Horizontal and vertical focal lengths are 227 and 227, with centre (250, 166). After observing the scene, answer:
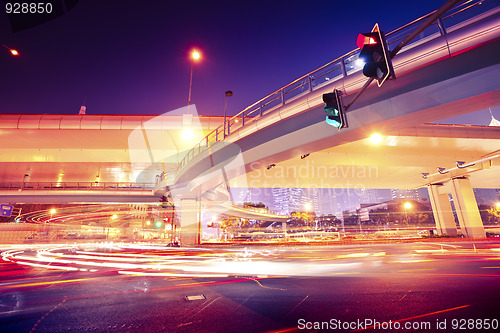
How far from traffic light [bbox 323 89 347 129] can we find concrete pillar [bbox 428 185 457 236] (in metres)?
34.1

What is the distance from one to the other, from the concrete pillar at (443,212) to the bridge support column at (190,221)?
1280 inches

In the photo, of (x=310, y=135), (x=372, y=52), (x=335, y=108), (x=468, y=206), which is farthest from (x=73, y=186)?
(x=468, y=206)

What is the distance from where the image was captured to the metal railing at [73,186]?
31.2 meters

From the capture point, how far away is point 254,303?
224 inches

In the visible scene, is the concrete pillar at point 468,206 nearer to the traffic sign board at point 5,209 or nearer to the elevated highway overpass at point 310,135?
the elevated highway overpass at point 310,135

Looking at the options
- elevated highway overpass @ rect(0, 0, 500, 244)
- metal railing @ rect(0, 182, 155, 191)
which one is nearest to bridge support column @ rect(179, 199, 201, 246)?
elevated highway overpass @ rect(0, 0, 500, 244)

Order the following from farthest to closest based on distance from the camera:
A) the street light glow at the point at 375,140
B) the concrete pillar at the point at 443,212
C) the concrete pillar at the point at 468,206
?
1. the concrete pillar at the point at 443,212
2. the concrete pillar at the point at 468,206
3. the street light glow at the point at 375,140

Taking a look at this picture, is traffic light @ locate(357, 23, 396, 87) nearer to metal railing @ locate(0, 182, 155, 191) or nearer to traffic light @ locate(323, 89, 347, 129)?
traffic light @ locate(323, 89, 347, 129)

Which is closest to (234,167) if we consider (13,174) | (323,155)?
(323,155)

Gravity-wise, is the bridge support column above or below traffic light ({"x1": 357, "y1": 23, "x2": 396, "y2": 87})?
below

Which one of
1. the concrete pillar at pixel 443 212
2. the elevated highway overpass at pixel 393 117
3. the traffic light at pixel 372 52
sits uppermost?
the elevated highway overpass at pixel 393 117

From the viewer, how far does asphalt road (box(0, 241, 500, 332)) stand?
14.3 ft

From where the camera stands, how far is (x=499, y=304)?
5.36m

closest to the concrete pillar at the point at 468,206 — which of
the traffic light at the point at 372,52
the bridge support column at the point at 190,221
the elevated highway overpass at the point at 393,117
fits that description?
the elevated highway overpass at the point at 393,117
